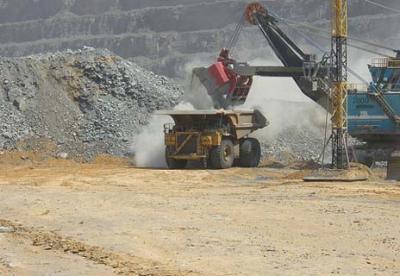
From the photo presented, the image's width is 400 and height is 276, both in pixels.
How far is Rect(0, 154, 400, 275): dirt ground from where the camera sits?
30.8 feet

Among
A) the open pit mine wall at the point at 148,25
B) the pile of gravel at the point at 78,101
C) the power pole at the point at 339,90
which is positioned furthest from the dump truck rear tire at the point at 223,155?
the open pit mine wall at the point at 148,25

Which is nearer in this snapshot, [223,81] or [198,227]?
[198,227]

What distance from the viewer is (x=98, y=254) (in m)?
10.1

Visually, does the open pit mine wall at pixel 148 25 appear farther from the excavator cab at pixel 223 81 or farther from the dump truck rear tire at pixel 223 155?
the dump truck rear tire at pixel 223 155

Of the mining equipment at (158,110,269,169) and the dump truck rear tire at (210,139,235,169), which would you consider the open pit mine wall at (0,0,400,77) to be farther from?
the dump truck rear tire at (210,139,235,169)

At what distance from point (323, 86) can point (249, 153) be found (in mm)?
3313

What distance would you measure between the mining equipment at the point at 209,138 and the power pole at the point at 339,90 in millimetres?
3522

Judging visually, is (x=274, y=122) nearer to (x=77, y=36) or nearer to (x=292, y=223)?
(x=292, y=223)

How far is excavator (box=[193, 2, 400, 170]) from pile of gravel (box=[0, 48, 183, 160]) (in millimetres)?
4873

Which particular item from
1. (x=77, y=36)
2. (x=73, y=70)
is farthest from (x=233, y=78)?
(x=77, y=36)

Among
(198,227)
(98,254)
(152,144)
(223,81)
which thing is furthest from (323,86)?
(98,254)

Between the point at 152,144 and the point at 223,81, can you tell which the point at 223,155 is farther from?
the point at 152,144

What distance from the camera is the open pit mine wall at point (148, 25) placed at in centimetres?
7575

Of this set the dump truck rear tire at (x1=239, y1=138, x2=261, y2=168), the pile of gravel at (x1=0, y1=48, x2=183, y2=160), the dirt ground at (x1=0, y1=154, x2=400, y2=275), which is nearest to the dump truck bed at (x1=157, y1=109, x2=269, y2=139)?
the dump truck rear tire at (x1=239, y1=138, x2=261, y2=168)
